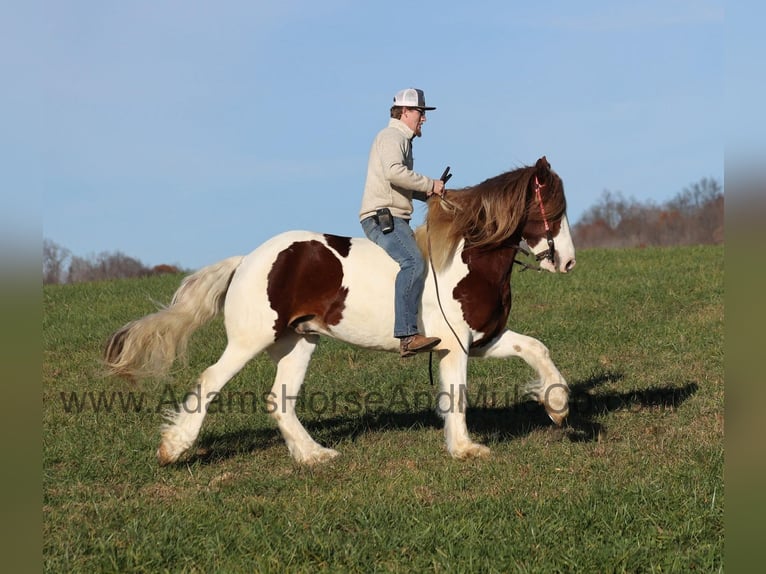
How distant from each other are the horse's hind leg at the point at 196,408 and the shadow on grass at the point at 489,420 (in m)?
0.42

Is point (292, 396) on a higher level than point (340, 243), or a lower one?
lower

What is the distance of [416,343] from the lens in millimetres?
7094

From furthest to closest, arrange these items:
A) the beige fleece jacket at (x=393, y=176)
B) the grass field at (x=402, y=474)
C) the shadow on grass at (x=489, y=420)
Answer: the shadow on grass at (x=489, y=420)
the beige fleece jacket at (x=393, y=176)
the grass field at (x=402, y=474)

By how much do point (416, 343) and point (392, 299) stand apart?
0.45 m

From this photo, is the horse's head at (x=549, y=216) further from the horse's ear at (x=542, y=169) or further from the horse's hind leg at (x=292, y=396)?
the horse's hind leg at (x=292, y=396)

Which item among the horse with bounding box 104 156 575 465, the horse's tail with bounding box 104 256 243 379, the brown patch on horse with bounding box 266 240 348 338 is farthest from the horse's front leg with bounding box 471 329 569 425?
the horse's tail with bounding box 104 256 243 379

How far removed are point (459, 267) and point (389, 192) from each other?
88 cm

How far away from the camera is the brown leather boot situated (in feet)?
23.3

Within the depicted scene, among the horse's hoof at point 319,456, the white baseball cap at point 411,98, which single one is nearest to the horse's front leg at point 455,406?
the horse's hoof at point 319,456

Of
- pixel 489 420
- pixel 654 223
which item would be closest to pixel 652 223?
pixel 654 223

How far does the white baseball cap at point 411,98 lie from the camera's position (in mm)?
7238

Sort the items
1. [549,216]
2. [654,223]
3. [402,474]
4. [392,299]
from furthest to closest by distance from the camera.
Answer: [654,223]
[549,216]
[392,299]
[402,474]

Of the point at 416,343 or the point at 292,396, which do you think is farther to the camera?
the point at 292,396

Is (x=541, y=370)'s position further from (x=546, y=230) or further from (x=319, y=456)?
(x=319, y=456)
